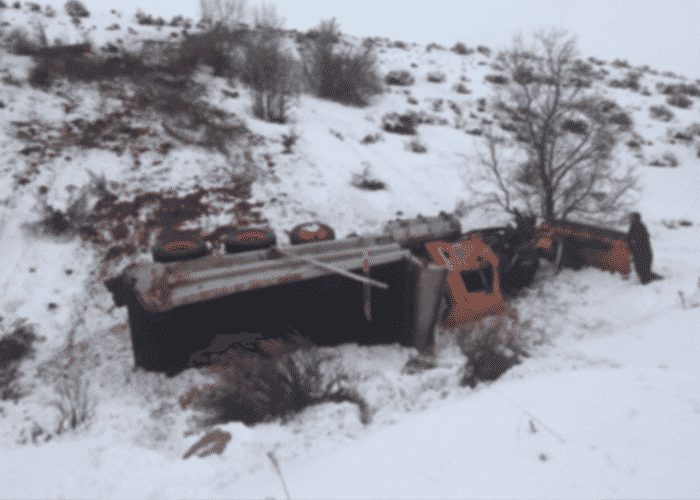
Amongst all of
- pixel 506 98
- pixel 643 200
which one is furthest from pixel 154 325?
pixel 506 98

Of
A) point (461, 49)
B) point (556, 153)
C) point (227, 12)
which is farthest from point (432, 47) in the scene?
point (556, 153)

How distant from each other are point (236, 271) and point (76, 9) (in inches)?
878

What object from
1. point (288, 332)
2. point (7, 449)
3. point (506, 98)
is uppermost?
point (506, 98)

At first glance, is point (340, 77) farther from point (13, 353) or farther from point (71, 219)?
point (13, 353)

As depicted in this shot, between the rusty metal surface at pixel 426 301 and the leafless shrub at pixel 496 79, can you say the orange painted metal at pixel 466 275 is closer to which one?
the rusty metal surface at pixel 426 301

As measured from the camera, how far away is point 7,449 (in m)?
5.27

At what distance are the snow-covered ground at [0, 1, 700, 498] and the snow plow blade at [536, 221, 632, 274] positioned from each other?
26 cm

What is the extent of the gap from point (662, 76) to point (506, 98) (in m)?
14.3

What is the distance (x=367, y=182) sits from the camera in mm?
12734

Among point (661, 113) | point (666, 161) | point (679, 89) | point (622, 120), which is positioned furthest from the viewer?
point (679, 89)

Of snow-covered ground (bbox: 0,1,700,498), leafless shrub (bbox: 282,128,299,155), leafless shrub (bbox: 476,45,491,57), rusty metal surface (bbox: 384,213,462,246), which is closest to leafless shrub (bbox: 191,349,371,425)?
snow-covered ground (bbox: 0,1,700,498)

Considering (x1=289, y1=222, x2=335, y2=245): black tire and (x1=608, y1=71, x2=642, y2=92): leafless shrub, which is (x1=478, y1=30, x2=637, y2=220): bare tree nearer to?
(x1=289, y1=222, x2=335, y2=245): black tire

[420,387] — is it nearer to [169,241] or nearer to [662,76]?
[169,241]

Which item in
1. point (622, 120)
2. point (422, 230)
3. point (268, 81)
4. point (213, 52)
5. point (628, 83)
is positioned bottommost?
point (422, 230)
